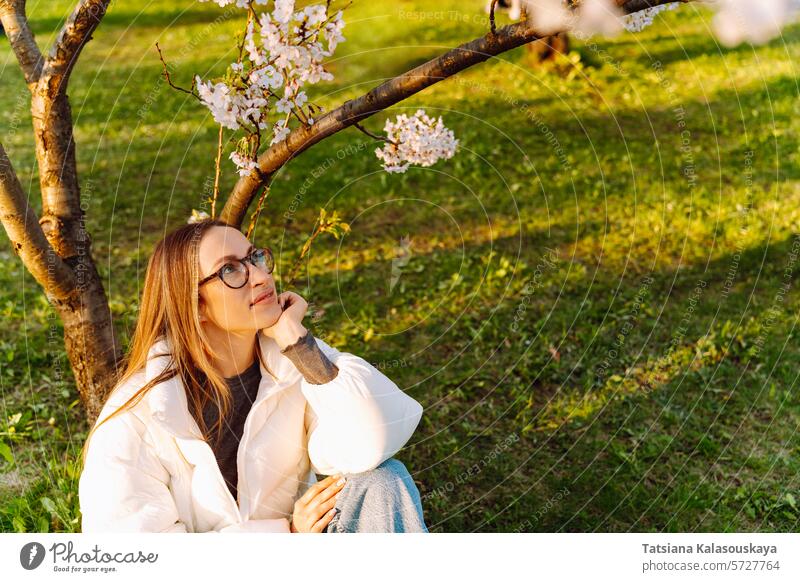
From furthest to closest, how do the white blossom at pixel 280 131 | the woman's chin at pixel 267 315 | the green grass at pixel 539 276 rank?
the green grass at pixel 539 276, the white blossom at pixel 280 131, the woman's chin at pixel 267 315

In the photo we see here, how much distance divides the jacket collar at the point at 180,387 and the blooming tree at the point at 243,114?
598mm

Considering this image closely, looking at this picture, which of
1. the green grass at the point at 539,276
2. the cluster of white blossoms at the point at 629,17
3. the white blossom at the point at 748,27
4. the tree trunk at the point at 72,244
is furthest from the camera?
the white blossom at the point at 748,27

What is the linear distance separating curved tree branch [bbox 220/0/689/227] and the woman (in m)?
0.50

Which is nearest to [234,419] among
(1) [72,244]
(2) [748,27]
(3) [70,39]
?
(1) [72,244]

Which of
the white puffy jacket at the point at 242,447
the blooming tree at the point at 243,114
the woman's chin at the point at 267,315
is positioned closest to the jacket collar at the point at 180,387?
the white puffy jacket at the point at 242,447

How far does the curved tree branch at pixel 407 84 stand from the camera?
9.00 ft

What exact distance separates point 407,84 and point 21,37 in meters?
1.59

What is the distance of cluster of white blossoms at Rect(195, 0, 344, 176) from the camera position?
101 inches

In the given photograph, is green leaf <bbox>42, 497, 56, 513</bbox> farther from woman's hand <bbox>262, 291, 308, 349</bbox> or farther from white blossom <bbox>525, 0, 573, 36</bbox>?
white blossom <bbox>525, 0, 573, 36</bbox>

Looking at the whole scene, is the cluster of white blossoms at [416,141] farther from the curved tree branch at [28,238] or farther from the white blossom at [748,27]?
the white blossom at [748,27]

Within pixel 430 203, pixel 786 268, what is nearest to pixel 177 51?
pixel 430 203

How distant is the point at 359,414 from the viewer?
2.52m

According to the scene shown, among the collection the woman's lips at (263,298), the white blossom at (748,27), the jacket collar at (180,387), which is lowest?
the jacket collar at (180,387)

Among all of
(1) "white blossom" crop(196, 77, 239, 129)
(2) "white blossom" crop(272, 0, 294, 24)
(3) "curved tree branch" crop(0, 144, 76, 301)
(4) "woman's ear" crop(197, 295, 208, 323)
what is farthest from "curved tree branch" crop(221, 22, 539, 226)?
(3) "curved tree branch" crop(0, 144, 76, 301)
